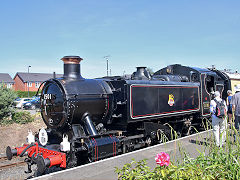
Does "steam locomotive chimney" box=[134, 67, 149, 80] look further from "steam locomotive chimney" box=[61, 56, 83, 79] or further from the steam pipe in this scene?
the steam pipe

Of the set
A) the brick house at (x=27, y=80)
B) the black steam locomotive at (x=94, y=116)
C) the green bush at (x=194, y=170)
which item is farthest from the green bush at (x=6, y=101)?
the brick house at (x=27, y=80)

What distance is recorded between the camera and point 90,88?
6180 mm

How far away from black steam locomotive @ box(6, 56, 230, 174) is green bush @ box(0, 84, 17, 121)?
8.35m

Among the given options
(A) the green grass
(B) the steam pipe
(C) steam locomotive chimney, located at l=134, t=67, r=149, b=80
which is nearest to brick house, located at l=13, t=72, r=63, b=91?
(C) steam locomotive chimney, located at l=134, t=67, r=149, b=80

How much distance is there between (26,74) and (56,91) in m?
50.3

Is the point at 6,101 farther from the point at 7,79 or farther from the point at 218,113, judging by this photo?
the point at 7,79

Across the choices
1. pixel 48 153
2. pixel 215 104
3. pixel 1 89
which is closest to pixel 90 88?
pixel 48 153

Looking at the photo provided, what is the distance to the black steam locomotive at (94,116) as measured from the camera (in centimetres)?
539

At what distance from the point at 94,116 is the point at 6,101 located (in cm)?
963

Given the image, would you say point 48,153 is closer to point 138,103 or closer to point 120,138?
point 120,138

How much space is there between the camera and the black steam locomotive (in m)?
5.39

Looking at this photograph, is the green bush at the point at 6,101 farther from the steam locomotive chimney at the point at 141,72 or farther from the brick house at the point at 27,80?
the brick house at the point at 27,80

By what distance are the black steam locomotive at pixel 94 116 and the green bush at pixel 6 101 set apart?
329 inches

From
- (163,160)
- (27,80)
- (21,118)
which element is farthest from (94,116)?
(27,80)
